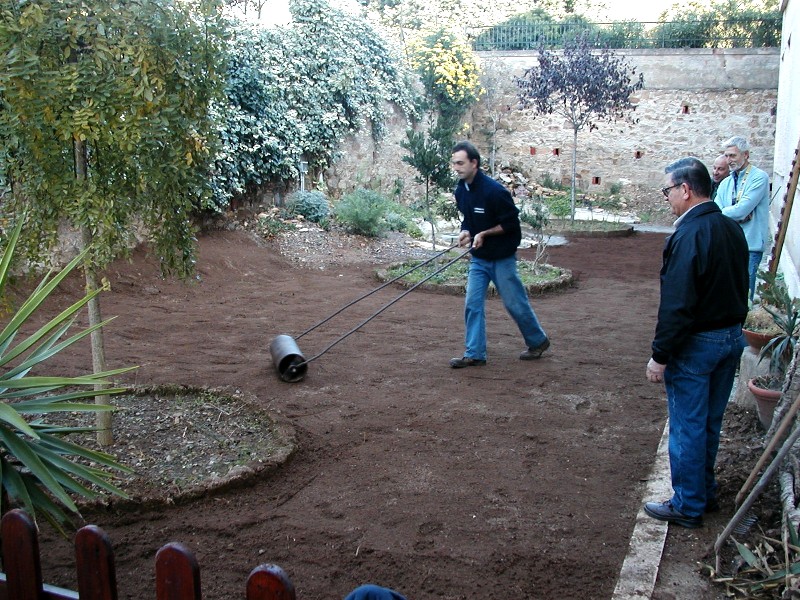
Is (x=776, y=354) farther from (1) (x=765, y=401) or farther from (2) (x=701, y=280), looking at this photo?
(2) (x=701, y=280)

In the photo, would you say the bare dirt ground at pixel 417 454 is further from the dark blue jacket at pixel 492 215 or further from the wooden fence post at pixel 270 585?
the wooden fence post at pixel 270 585

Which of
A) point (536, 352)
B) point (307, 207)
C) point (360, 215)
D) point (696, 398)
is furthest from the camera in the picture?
point (307, 207)

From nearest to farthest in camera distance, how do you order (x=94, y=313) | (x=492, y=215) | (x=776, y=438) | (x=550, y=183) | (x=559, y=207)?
(x=776, y=438) < (x=94, y=313) < (x=492, y=215) < (x=559, y=207) < (x=550, y=183)

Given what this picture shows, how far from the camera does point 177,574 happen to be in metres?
1.84

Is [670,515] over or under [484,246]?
under

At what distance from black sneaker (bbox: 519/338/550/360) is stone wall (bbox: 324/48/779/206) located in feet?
37.9

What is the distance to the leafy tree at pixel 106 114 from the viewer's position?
3818 millimetres

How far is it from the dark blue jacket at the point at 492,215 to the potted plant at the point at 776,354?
2.16 m

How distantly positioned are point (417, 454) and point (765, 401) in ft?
7.36

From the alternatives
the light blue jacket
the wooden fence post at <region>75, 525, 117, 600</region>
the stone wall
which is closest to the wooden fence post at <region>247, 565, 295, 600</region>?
the wooden fence post at <region>75, 525, 117, 600</region>

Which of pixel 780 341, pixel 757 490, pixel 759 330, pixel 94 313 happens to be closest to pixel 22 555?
pixel 94 313

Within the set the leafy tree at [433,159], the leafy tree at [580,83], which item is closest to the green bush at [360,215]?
the leafy tree at [433,159]

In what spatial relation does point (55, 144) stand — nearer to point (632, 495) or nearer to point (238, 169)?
point (632, 495)

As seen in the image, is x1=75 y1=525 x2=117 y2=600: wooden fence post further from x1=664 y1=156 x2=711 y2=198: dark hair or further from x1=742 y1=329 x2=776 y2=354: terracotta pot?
x1=742 y1=329 x2=776 y2=354: terracotta pot
